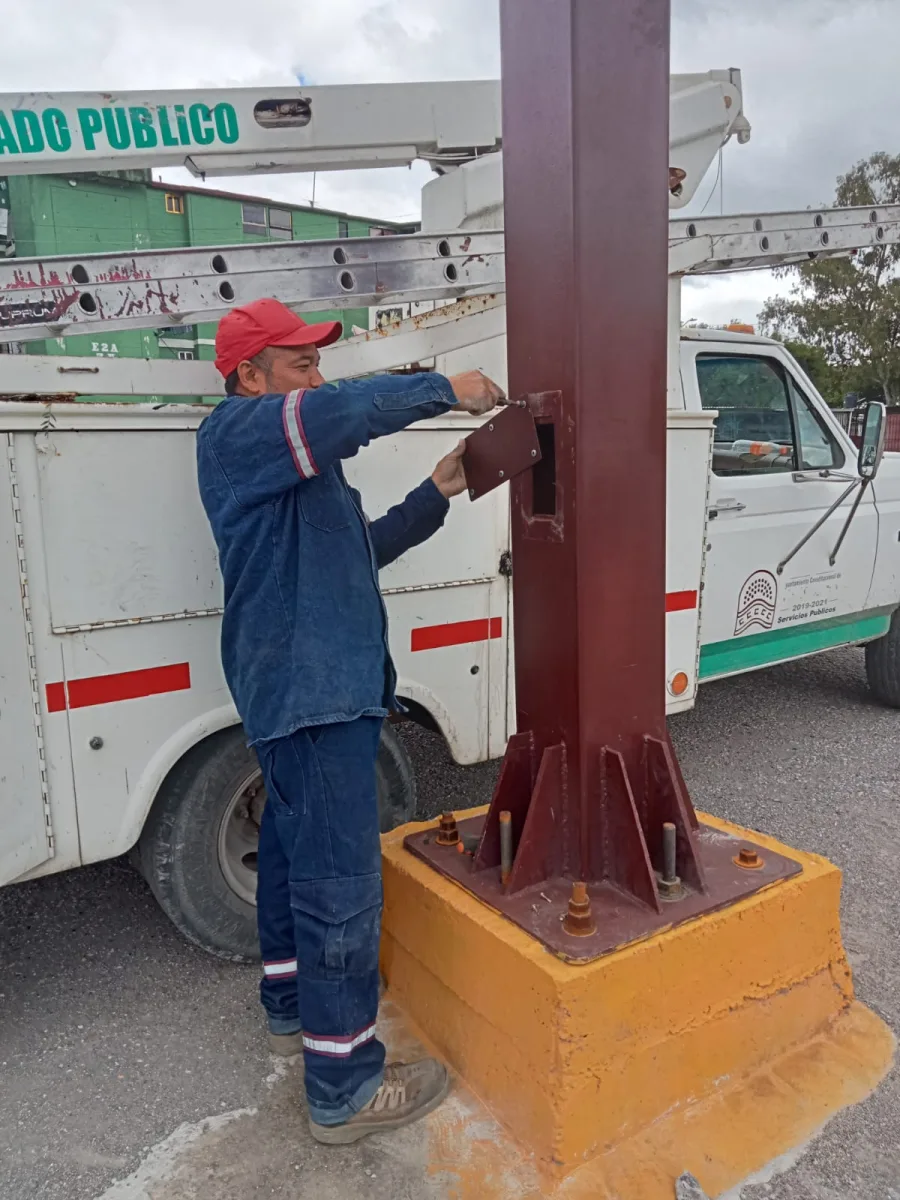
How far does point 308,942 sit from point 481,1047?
49cm

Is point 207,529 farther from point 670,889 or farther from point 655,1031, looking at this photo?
point 655,1031

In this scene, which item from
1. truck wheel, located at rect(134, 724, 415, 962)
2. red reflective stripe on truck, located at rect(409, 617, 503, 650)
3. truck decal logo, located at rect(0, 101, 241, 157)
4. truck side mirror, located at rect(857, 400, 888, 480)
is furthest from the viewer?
truck side mirror, located at rect(857, 400, 888, 480)

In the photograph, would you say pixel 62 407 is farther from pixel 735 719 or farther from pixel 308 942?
pixel 735 719

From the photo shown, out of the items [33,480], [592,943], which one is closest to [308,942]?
[592,943]

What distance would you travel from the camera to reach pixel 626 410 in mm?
2146

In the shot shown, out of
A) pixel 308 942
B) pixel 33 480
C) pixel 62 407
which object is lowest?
pixel 308 942

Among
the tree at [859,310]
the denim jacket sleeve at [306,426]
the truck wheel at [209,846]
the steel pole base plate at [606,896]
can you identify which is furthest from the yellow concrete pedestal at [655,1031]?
the tree at [859,310]

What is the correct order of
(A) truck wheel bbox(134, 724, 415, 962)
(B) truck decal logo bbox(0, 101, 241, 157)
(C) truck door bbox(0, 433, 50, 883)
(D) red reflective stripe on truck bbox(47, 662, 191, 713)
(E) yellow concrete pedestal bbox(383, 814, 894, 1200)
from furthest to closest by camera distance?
(B) truck decal logo bbox(0, 101, 241, 157) < (A) truck wheel bbox(134, 724, 415, 962) < (D) red reflective stripe on truck bbox(47, 662, 191, 713) < (C) truck door bbox(0, 433, 50, 883) < (E) yellow concrete pedestal bbox(383, 814, 894, 1200)

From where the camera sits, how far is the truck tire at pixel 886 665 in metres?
5.24

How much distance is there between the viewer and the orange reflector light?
140 inches

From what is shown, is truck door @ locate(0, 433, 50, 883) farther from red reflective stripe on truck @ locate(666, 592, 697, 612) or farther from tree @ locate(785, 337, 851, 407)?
tree @ locate(785, 337, 851, 407)

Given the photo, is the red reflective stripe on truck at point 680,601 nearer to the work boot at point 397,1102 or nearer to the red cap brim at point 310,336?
the red cap brim at point 310,336

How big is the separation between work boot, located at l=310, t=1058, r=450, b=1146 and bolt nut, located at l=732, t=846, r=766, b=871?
916 mm

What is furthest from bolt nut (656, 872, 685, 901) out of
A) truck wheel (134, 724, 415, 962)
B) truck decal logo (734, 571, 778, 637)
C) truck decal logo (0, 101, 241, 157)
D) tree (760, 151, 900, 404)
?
tree (760, 151, 900, 404)
